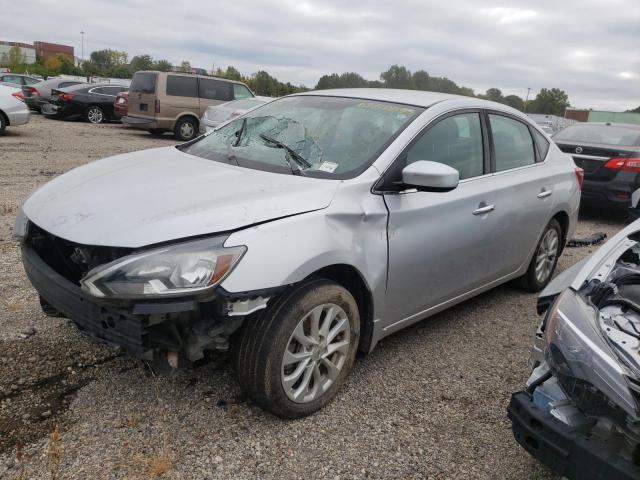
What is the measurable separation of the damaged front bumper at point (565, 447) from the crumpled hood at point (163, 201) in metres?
1.28

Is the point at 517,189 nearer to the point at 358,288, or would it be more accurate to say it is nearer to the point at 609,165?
the point at 358,288

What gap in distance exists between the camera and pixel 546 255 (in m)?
4.66

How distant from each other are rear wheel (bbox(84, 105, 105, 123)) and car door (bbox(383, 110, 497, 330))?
1753 cm

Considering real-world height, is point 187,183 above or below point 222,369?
above

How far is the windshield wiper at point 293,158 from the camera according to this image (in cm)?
297

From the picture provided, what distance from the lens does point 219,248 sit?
7.33 ft

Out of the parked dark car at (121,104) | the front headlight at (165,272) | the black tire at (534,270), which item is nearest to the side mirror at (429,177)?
the front headlight at (165,272)

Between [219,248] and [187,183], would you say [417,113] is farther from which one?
[219,248]

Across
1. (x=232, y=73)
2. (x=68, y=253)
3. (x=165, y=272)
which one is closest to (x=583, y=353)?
(x=165, y=272)

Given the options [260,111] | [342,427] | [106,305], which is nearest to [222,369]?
[342,427]

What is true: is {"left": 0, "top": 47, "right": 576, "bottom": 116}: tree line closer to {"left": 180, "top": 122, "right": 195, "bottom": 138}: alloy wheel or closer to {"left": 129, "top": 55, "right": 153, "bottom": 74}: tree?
{"left": 129, "top": 55, "right": 153, "bottom": 74}: tree

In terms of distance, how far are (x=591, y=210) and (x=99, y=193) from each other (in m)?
8.55

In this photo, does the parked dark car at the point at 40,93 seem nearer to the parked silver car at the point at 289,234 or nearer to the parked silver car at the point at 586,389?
the parked silver car at the point at 289,234

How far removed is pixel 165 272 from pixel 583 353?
1590 millimetres
